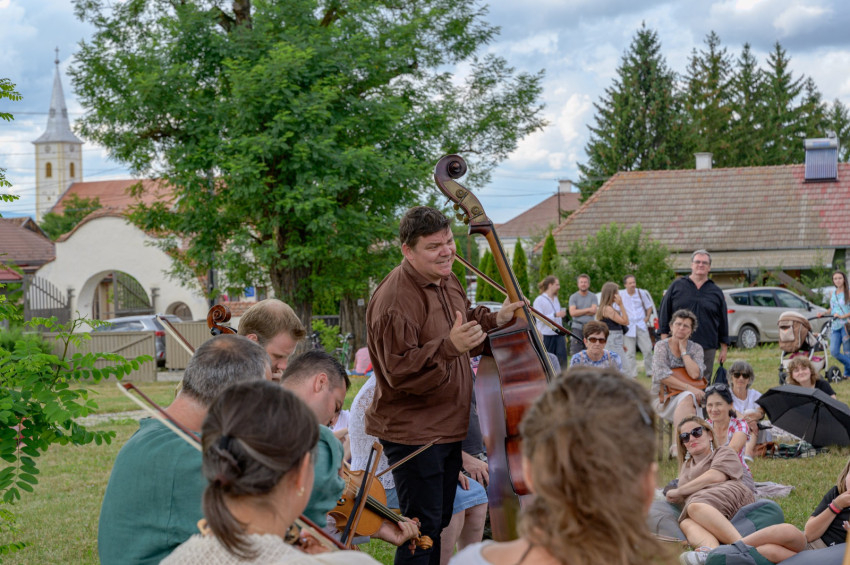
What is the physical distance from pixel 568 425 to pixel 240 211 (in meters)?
16.3

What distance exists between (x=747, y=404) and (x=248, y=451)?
272 inches

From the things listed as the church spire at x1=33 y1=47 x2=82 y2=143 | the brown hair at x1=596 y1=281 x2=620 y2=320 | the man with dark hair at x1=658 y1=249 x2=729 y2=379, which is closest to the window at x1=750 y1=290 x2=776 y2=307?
the brown hair at x1=596 y1=281 x2=620 y2=320

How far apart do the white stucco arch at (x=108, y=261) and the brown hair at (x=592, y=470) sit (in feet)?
90.3

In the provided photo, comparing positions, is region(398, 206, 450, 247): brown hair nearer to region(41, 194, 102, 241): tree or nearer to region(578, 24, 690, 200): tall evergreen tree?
region(578, 24, 690, 200): tall evergreen tree

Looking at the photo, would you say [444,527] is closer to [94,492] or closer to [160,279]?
[94,492]

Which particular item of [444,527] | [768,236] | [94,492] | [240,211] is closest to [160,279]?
[240,211]

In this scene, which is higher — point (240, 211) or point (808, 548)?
point (240, 211)

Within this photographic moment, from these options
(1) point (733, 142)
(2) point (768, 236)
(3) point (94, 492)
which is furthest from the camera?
(1) point (733, 142)

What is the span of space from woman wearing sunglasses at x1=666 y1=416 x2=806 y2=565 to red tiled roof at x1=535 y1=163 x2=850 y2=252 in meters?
19.6

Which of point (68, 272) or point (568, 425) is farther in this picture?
point (68, 272)

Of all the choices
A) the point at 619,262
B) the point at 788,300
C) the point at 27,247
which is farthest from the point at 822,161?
the point at 27,247

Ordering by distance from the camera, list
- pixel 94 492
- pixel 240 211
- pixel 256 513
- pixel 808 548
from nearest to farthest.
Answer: pixel 256 513, pixel 808 548, pixel 94 492, pixel 240 211

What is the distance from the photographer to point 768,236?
2505 centimetres

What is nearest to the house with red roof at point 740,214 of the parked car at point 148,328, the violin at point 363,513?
the parked car at point 148,328
